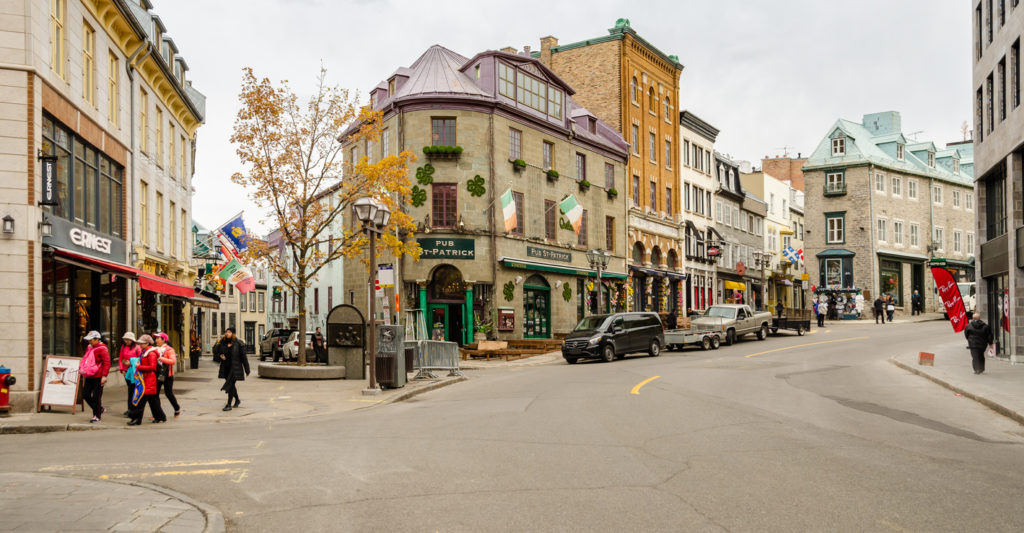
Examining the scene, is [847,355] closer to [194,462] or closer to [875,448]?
[875,448]

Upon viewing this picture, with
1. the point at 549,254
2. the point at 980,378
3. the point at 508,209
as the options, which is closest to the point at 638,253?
the point at 549,254

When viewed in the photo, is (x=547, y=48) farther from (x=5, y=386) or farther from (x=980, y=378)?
(x=5, y=386)

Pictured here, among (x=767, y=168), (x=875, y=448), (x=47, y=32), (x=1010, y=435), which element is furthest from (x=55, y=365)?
(x=767, y=168)

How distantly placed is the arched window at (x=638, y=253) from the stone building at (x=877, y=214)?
22.8 m

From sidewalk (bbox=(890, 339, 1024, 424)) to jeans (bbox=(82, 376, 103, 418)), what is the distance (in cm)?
1562

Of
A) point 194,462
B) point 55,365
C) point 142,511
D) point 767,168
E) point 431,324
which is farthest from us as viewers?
point 767,168

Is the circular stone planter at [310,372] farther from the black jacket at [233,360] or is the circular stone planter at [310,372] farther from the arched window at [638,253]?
the arched window at [638,253]

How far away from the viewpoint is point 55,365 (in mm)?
14883

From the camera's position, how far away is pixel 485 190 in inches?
1430

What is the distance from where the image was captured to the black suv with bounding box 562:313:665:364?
94.2 feet

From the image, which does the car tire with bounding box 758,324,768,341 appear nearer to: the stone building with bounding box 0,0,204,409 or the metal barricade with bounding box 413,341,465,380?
the metal barricade with bounding box 413,341,465,380

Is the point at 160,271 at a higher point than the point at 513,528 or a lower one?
higher

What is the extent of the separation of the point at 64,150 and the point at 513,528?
51.6ft

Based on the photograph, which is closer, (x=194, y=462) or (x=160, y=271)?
(x=194, y=462)
